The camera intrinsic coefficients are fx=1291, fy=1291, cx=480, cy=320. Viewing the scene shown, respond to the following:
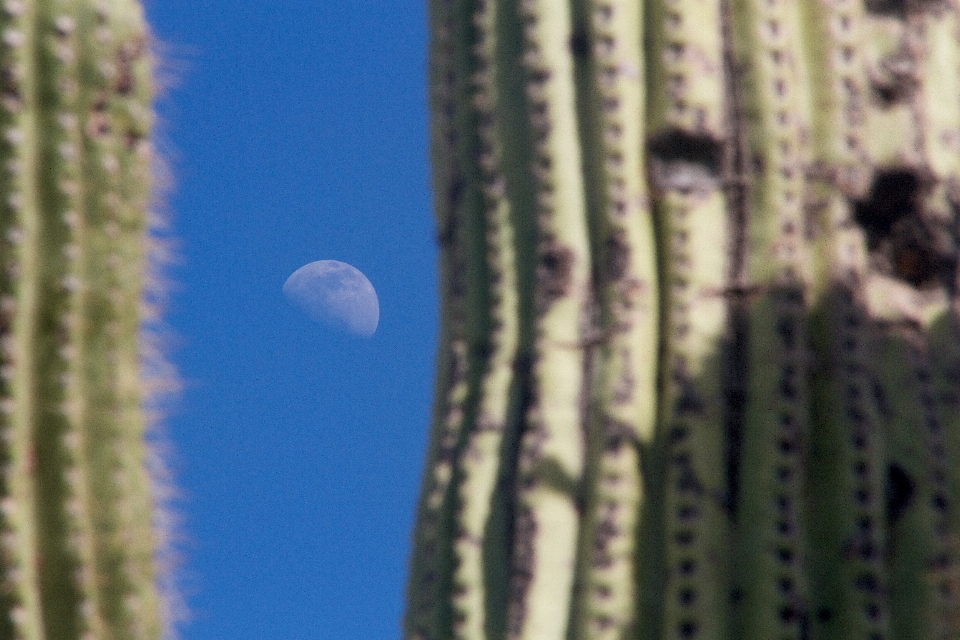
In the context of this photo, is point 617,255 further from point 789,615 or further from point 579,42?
point 789,615

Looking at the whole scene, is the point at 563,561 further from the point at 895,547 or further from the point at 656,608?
the point at 895,547

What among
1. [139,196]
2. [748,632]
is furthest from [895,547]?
[139,196]

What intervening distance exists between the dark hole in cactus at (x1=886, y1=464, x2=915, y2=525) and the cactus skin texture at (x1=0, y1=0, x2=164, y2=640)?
55.6 inches

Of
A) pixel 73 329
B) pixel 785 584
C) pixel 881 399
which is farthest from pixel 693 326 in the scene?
pixel 73 329

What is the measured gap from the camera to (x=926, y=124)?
111 inches

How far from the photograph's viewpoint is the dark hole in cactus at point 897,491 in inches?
97.8

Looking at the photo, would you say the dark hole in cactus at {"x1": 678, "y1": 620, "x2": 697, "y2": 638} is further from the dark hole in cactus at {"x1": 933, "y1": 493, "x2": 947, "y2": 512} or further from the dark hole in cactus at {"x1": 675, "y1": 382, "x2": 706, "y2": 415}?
the dark hole in cactus at {"x1": 933, "y1": 493, "x2": 947, "y2": 512}

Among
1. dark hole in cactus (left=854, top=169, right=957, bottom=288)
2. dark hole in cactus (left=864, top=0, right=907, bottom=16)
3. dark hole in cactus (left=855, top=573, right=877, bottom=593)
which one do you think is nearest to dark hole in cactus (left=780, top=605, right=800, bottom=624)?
dark hole in cactus (left=855, top=573, right=877, bottom=593)

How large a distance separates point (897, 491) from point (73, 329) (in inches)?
62.7

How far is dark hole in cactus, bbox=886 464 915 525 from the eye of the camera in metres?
2.48

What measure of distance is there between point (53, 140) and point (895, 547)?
168 cm

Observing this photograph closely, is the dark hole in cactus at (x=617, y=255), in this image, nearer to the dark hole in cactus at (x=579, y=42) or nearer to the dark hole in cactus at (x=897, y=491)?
the dark hole in cactus at (x=579, y=42)

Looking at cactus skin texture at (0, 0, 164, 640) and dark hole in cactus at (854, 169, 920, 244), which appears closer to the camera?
cactus skin texture at (0, 0, 164, 640)

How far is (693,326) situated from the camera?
2.53m
